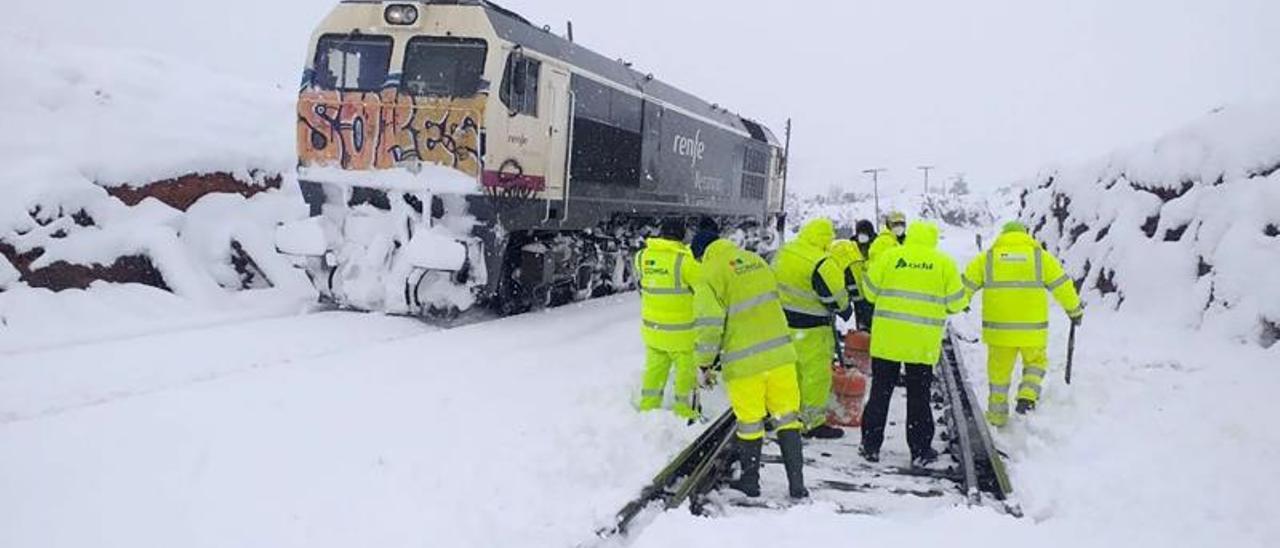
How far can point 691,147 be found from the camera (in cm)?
1564

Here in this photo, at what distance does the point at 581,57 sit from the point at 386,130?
2982 mm

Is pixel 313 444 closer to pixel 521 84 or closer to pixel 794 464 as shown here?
pixel 794 464

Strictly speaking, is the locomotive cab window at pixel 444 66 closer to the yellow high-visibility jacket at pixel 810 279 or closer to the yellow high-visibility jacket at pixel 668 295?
the yellow high-visibility jacket at pixel 668 295

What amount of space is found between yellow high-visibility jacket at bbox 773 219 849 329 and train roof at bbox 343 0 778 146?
465 centimetres

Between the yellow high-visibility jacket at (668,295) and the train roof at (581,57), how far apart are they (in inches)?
170

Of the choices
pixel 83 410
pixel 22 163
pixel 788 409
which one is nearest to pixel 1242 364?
pixel 788 409

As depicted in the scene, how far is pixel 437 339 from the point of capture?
872cm

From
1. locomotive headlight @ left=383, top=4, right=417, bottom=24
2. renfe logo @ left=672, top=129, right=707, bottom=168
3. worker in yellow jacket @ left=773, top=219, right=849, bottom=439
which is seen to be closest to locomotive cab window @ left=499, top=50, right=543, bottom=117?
locomotive headlight @ left=383, top=4, right=417, bottom=24

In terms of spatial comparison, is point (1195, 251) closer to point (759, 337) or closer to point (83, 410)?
point (759, 337)

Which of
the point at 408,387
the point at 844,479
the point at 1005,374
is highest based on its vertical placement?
the point at 1005,374

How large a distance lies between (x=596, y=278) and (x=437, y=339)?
14.4 feet

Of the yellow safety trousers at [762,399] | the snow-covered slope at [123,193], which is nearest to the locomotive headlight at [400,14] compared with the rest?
the snow-covered slope at [123,193]

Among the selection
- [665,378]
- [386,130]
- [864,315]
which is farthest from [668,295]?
[386,130]

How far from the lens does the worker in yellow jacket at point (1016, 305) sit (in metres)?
6.62
